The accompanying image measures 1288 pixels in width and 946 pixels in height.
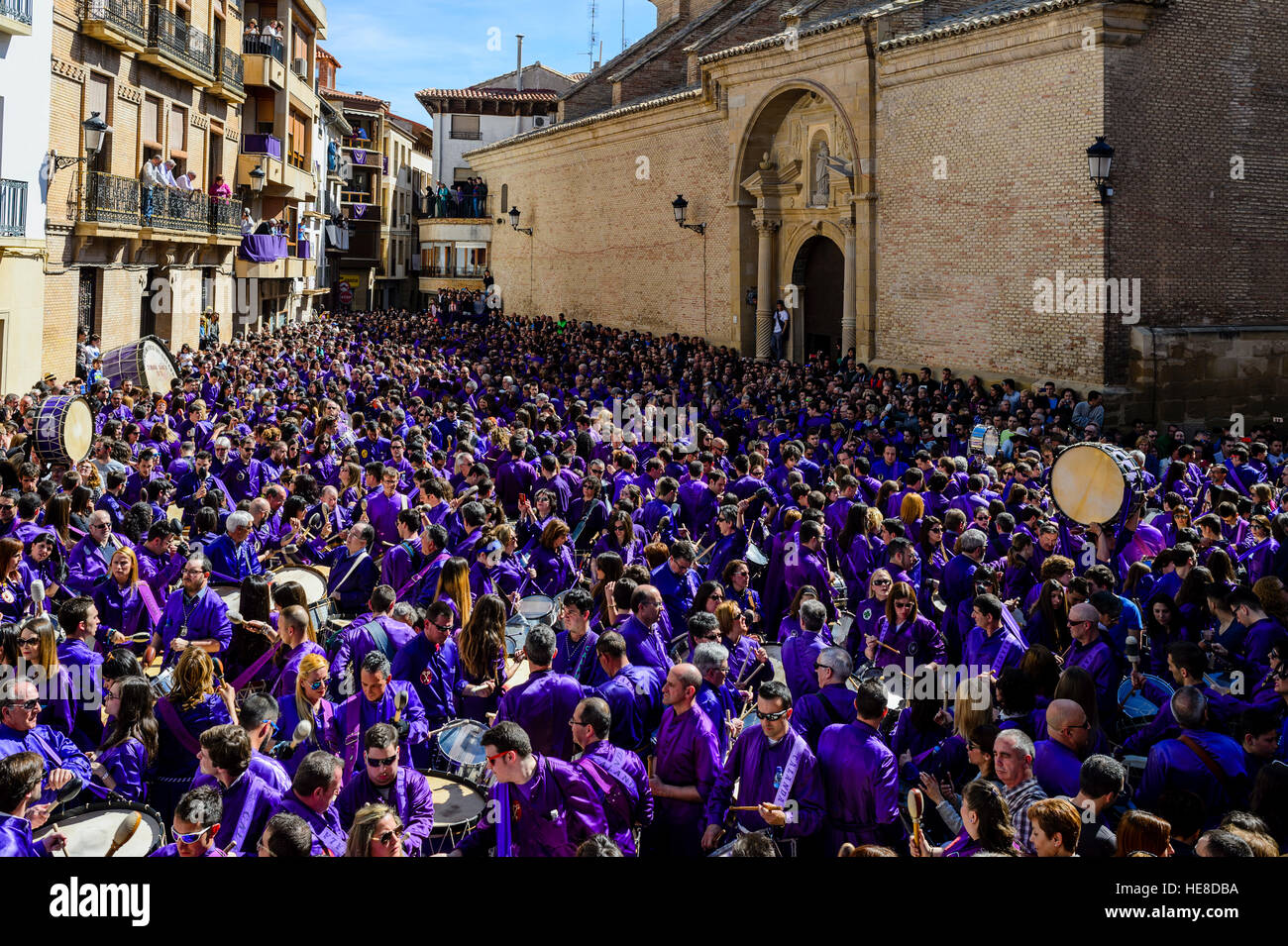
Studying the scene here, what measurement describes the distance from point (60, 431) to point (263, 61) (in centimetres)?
2622

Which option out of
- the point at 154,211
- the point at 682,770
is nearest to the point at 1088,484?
the point at 682,770

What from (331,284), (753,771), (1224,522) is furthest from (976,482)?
(331,284)

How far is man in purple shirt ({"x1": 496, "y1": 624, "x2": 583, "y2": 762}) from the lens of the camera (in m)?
6.40

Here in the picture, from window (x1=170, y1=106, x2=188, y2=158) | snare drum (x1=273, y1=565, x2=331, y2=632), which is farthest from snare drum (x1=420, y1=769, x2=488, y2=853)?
window (x1=170, y1=106, x2=188, y2=158)

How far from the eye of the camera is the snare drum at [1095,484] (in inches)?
408

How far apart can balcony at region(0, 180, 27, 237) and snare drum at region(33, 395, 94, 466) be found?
9281 millimetres

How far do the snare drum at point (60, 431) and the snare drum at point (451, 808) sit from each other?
8.42m

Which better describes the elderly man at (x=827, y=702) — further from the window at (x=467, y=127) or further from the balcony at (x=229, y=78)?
the window at (x=467, y=127)

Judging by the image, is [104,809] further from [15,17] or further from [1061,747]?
[15,17]

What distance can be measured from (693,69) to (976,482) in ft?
87.6

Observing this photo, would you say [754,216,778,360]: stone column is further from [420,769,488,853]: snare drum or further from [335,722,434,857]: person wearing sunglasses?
[335,722,434,857]: person wearing sunglasses

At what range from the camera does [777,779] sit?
224 inches

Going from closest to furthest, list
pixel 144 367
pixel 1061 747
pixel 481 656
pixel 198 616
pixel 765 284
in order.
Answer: pixel 1061 747, pixel 481 656, pixel 198 616, pixel 144 367, pixel 765 284

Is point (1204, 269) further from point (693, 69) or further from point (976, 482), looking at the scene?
point (693, 69)
